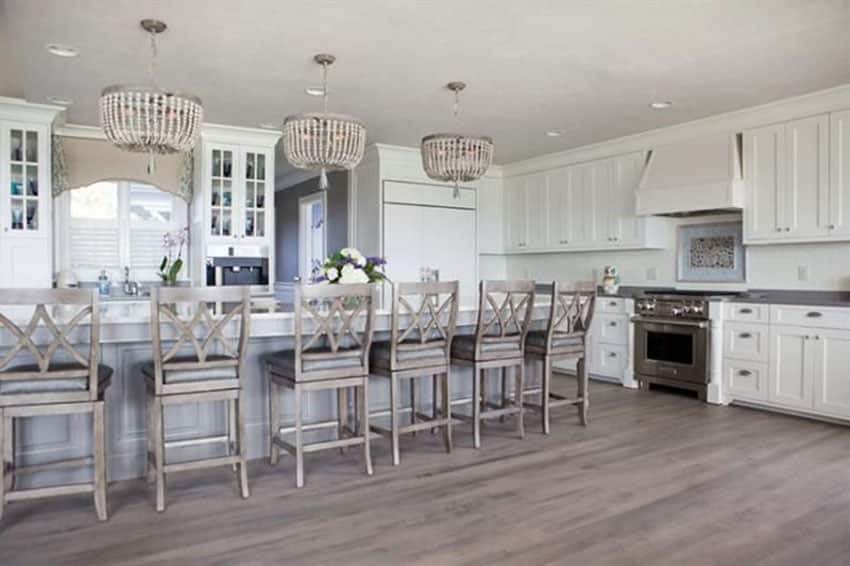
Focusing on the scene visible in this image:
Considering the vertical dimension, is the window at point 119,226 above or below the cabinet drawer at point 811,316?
above

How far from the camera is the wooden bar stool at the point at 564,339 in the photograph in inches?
159

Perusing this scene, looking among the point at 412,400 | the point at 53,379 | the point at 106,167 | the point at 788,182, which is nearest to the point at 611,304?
the point at 788,182

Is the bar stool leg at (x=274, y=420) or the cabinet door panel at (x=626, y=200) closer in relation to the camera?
the bar stool leg at (x=274, y=420)

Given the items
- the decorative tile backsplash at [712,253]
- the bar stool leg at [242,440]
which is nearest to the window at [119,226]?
the bar stool leg at [242,440]

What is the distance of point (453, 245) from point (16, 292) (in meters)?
5.26

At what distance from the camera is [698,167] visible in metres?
5.38

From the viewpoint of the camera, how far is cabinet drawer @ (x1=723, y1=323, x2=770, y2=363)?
4.70 meters

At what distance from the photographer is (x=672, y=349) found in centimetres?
531

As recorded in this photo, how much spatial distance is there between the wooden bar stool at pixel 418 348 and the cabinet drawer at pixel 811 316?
269cm

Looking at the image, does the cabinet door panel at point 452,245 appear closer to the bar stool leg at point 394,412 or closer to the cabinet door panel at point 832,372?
the cabinet door panel at point 832,372

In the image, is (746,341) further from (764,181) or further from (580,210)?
(580,210)

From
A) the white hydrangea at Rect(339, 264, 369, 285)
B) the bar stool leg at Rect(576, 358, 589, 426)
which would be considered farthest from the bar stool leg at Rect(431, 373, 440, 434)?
Result: the bar stool leg at Rect(576, 358, 589, 426)

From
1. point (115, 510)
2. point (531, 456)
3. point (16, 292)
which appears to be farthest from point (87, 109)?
point (531, 456)

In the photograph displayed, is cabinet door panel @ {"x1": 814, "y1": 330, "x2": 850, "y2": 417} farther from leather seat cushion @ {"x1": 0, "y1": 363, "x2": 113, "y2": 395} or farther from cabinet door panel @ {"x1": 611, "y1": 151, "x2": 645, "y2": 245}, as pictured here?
leather seat cushion @ {"x1": 0, "y1": 363, "x2": 113, "y2": 395}
